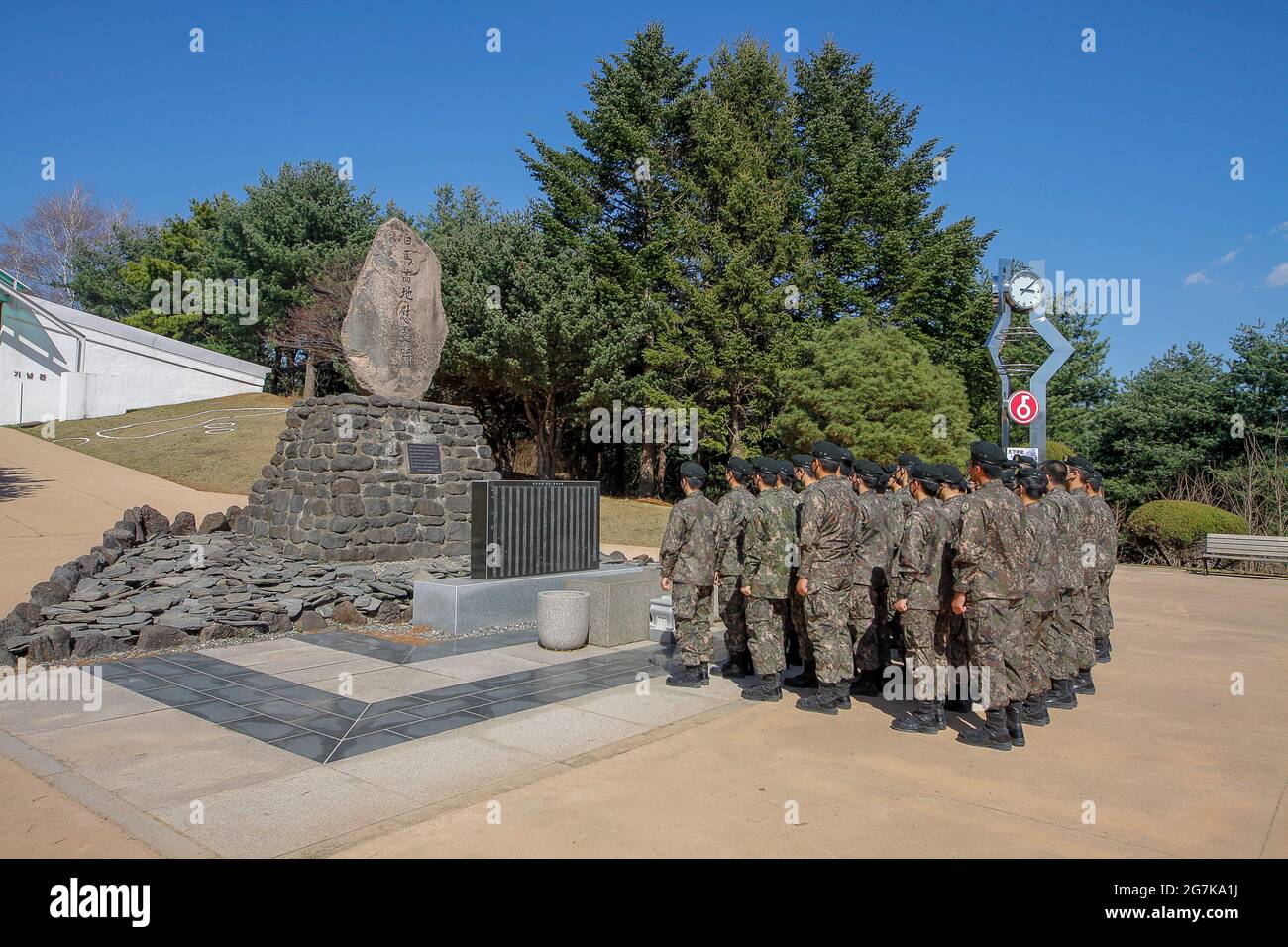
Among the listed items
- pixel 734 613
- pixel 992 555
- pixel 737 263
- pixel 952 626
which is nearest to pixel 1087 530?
pixel 952 626

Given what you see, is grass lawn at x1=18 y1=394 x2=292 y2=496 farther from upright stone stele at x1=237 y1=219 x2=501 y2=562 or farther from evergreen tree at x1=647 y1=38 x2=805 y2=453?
evergreen tree at x1=647 y1=38 x2=805 y2=453

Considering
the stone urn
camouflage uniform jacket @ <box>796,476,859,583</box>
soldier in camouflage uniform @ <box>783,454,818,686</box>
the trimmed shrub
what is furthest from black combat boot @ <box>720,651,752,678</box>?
the trimmed shrub

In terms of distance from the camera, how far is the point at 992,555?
5.73 m

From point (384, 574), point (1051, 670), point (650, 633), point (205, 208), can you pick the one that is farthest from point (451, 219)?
point (1051, 670)

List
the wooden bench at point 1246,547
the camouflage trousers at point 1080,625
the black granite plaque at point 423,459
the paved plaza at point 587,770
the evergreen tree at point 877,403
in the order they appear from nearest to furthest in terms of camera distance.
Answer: the paved plaza at point 587,770 → the camouflage trousers at point 1080,625 → the black granite plaque at point 423,459 → the wooden bench at point 1246,547 → the evergreen tree at point 877,403

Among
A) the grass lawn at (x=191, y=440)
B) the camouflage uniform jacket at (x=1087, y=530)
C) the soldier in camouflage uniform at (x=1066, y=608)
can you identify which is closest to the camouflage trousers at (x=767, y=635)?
the soldier in camouflage uniform at (x=1066, y=608)

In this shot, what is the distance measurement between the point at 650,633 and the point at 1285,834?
19.7 feet

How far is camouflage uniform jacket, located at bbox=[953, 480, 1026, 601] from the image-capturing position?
572cm

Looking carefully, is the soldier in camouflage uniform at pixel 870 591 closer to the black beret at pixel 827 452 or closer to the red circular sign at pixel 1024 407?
the black beret at pixel 827 452

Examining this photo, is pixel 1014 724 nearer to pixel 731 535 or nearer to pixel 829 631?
pixel 829 631

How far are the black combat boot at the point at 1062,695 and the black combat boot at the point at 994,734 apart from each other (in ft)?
4.61

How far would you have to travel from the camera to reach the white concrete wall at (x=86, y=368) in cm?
2912
